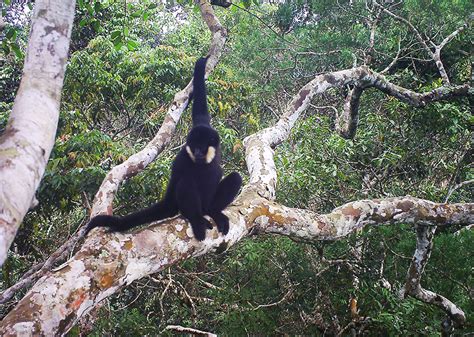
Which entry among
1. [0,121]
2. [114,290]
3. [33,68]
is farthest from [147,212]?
[0,121]

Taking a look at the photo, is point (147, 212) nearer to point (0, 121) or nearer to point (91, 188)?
point (91, 188)

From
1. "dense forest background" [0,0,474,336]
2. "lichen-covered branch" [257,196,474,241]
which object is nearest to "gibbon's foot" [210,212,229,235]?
"lichen-covered branch" [257,196,474,241]

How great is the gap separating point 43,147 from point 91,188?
5532 millimetres

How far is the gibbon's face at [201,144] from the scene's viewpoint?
4.69 metres

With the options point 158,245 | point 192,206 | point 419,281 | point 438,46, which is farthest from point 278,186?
point 438,46

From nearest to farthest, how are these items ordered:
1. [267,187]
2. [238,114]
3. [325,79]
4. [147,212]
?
[147,212], [267,187], [325,79], [238,114]

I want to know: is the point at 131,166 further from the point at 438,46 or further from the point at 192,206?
the point at 438,46

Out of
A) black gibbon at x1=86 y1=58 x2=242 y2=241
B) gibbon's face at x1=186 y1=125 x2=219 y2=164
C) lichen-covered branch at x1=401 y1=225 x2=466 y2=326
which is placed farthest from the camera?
lichen-covered branch at x1=401 y1=225 x2=466 y2=326

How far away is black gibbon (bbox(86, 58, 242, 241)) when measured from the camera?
14.4ft

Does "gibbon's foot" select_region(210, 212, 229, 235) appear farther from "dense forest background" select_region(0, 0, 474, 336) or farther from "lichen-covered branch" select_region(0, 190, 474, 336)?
"dense forest background" select_region(0, 0, 474, 336)

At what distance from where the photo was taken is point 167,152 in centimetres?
897

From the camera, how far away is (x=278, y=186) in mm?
7531

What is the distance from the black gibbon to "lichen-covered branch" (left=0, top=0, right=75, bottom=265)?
7.17 ft

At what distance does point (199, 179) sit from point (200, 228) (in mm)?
1179
